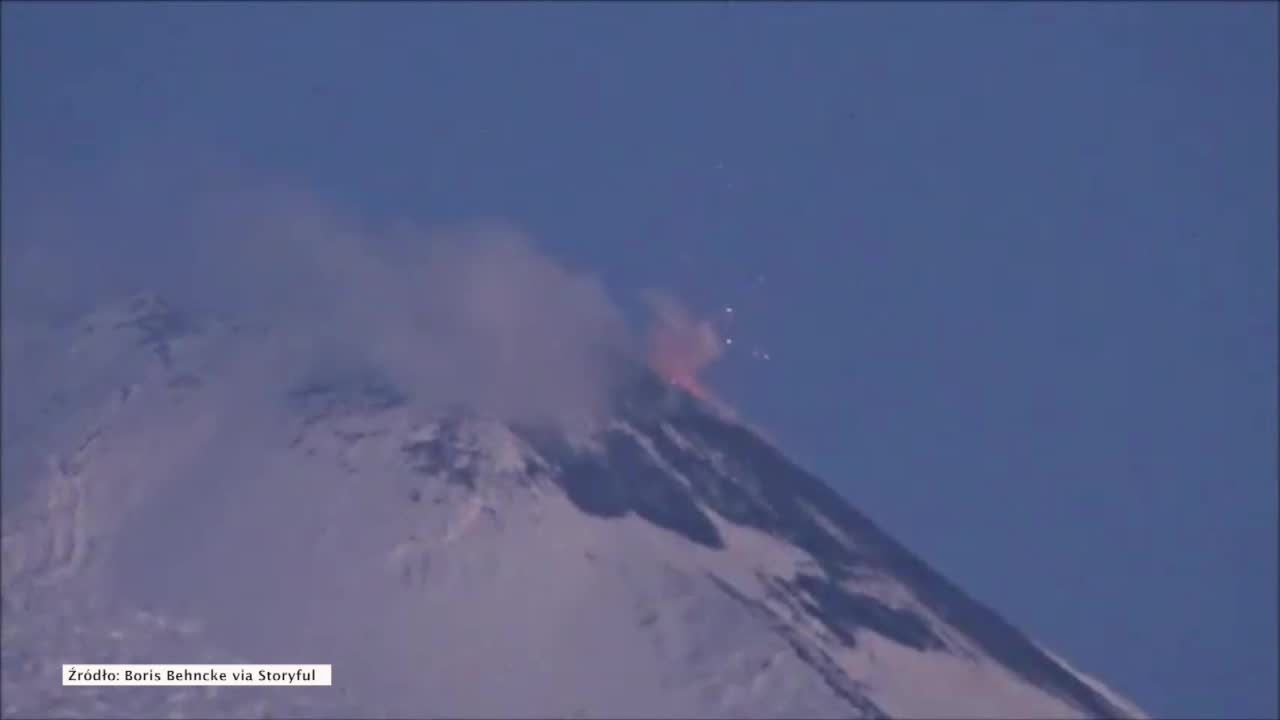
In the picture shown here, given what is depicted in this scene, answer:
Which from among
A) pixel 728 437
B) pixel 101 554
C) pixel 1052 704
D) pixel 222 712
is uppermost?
pixel 728 437

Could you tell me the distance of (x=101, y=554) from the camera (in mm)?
58781

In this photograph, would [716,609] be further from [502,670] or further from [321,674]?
[321,674]

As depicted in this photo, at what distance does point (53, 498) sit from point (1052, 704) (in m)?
27.0

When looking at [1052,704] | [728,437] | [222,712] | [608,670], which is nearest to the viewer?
[222,712]

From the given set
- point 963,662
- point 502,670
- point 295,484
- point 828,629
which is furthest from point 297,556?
point 963,662

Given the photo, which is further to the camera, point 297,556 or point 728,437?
point 728,437

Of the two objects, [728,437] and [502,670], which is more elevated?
[728,437]

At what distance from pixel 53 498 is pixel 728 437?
23436mm

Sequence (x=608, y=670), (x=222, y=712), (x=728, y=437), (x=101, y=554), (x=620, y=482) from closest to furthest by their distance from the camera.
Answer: (x=222, y=712)
(x=608, y=670)
(x=101, y=554)
(x=620, y=482)
(x=728, y=437)

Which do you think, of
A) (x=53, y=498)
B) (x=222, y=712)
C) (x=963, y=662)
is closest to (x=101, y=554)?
(x=53, y=498)

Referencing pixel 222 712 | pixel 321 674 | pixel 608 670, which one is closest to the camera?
pixel 222 712

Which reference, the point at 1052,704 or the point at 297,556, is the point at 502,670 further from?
the point at 1052,704

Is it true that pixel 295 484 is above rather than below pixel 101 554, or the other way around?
above

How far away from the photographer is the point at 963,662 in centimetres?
6425
